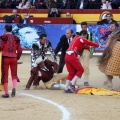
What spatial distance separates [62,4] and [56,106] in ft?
37.9

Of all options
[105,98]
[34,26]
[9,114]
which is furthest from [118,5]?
[9,114]

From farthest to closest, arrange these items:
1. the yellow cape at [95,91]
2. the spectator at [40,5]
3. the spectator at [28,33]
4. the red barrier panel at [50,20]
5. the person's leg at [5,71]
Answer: the spectator at [40,5] → the red barrier panel at [50,20] → the spectator at [28,33] → the yellow cape at [95,91] → the person's leg at [5,71]

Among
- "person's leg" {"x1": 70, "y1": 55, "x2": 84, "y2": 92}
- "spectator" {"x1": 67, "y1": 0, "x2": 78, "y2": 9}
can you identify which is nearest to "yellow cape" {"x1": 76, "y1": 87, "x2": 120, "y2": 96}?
"person's leg" {"x1": 70, "y1": 55, "x2": 84, "y2": 92}

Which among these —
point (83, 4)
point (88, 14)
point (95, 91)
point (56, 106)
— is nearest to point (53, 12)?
point (83, 4)

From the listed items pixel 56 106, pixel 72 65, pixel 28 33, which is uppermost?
pixel 72 65

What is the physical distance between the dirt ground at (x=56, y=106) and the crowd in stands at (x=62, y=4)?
8.26 m

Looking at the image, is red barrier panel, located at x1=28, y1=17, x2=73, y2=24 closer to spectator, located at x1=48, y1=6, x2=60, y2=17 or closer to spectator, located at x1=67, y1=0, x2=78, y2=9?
spectator, located at x1=48, y1=6, x2=60, y2=17

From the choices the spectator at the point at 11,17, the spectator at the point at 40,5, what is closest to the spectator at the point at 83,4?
the spectator at the point at 40,5

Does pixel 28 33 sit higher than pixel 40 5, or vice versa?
pixel 40 5

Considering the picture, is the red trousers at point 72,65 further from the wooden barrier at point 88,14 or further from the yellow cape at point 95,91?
the wooden barrier at point 88,14

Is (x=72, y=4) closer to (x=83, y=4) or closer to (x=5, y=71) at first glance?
→ (x=83, y=4)

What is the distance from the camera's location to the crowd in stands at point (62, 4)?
20.0 meters

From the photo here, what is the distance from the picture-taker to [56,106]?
31.2 feet

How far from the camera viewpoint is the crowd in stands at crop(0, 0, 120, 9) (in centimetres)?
2005
